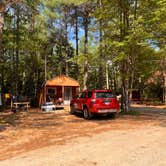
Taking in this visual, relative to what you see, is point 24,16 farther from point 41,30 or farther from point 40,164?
point 40,164

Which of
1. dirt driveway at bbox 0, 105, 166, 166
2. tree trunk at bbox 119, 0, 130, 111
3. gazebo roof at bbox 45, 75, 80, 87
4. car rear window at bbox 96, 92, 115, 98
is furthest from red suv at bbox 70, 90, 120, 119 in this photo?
gazebo roof at bbox 45, 75, 80, 87

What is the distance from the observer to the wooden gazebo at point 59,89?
26516 millimetres

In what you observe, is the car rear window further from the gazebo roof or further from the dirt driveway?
the gazebo roof

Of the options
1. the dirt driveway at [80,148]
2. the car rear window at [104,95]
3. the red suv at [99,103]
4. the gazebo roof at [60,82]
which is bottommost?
the dirt driveway at [80,148]

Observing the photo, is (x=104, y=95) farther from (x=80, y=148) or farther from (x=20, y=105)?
(x=20, y=105)

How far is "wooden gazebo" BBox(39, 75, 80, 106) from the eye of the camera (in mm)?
26516

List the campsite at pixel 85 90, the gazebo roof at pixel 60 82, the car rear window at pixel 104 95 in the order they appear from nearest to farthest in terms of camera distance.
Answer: the campsite at pixel 85 90 < the car rear window at pixel 104 95 < the gazebo roof at pixel 60 82

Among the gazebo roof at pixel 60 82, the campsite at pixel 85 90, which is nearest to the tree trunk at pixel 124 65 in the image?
the campsite at pixel 85 90

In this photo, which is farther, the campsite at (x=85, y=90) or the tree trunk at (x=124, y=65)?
the tree trunk at (x=124, y=65)

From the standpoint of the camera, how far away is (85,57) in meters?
19.0

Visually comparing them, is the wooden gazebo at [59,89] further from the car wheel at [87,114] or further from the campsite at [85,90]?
the car wheel at [87,114]

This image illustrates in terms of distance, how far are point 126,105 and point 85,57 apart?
4381 mm

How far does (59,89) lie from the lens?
92.0ft

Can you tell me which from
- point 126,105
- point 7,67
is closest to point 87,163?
point 126,105
